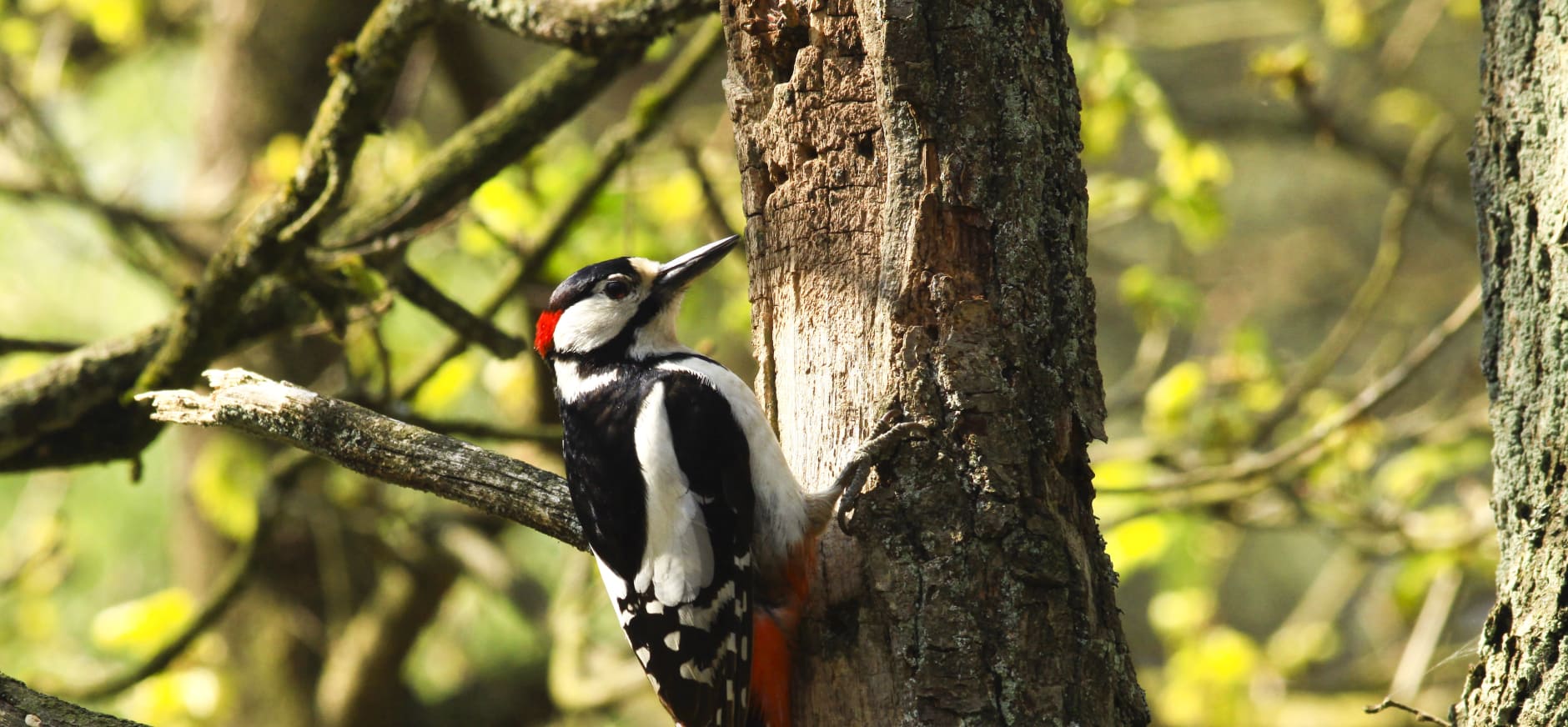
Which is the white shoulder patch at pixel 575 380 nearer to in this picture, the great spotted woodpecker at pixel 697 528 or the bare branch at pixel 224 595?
the great spotted woodpecker at pixel 697 528

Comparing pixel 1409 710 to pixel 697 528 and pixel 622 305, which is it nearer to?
pixel 697 528

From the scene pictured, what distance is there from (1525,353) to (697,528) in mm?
1474

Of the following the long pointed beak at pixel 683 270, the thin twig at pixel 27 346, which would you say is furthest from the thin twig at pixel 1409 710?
the thin twig at pixel 27 346

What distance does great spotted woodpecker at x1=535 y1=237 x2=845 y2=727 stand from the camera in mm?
2432

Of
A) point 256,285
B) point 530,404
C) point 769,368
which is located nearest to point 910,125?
point 769,368

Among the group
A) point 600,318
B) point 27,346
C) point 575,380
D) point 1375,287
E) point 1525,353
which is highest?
point 1375,287

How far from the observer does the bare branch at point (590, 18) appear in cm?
283

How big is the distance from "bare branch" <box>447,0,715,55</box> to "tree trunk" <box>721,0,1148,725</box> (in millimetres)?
673

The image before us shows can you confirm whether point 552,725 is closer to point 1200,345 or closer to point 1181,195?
point 1181,195

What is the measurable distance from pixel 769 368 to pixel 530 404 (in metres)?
2.83

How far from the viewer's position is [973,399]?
2.13 m

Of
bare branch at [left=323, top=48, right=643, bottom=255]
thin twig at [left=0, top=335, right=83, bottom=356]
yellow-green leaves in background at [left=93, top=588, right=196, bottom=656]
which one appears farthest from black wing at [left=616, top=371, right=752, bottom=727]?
yellow-green leaves in background at [left=93, top=588, right=196, bottom=656]

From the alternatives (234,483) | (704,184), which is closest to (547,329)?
(704,184)

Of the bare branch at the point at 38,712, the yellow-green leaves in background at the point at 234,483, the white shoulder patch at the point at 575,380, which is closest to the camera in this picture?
the bare branch at the point at 38,712
